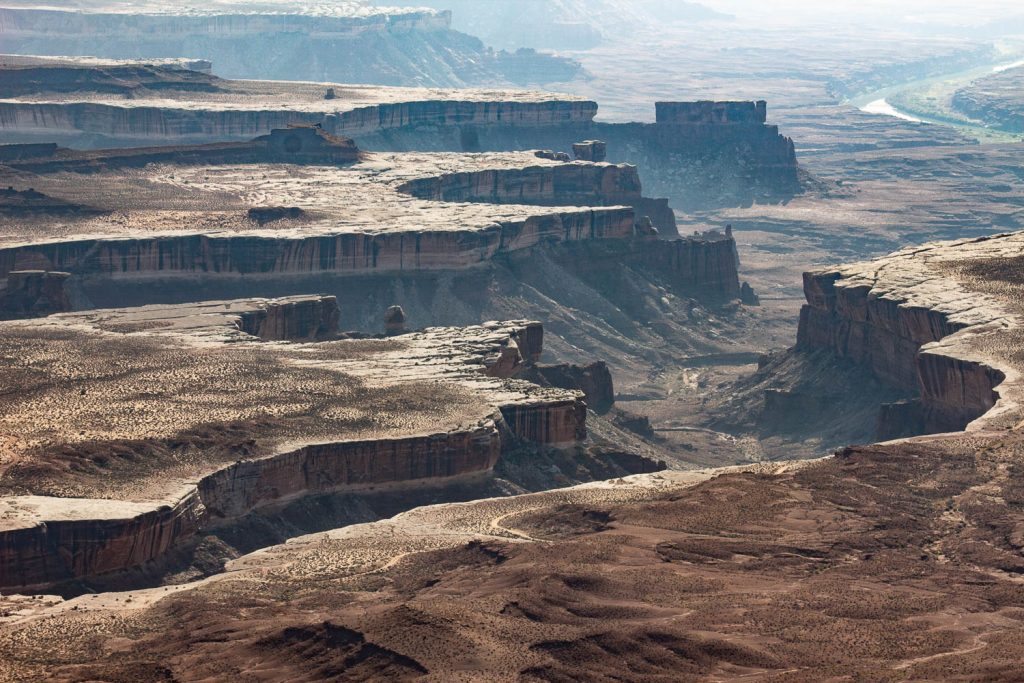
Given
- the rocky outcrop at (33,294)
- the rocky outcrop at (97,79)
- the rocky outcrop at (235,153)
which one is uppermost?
the rocky outcrop at (97,79)

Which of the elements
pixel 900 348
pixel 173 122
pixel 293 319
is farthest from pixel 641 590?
pixel 173 122

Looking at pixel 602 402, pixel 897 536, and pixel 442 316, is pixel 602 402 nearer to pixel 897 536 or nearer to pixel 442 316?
pixel 442 316

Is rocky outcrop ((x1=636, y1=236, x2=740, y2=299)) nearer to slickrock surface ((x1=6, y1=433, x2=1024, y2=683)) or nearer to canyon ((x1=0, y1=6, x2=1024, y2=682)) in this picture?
canyon ((x1=0, y1=6, x2=1024, y2=682))

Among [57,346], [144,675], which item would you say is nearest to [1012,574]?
[144,675]

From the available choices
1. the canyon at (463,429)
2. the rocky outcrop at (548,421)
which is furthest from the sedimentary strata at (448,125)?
the rocky outcrop at (548,421)

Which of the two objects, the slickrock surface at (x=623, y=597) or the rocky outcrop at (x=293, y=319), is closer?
the slickrock surface at (x=623, y=597)

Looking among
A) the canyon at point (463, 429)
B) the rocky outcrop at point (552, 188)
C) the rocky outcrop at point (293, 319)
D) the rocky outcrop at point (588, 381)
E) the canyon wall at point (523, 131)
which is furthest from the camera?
the canyon wall at point (523, 131)

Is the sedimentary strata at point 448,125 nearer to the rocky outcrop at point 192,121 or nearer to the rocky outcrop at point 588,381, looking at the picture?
the rocky outcrop at point 192,121
